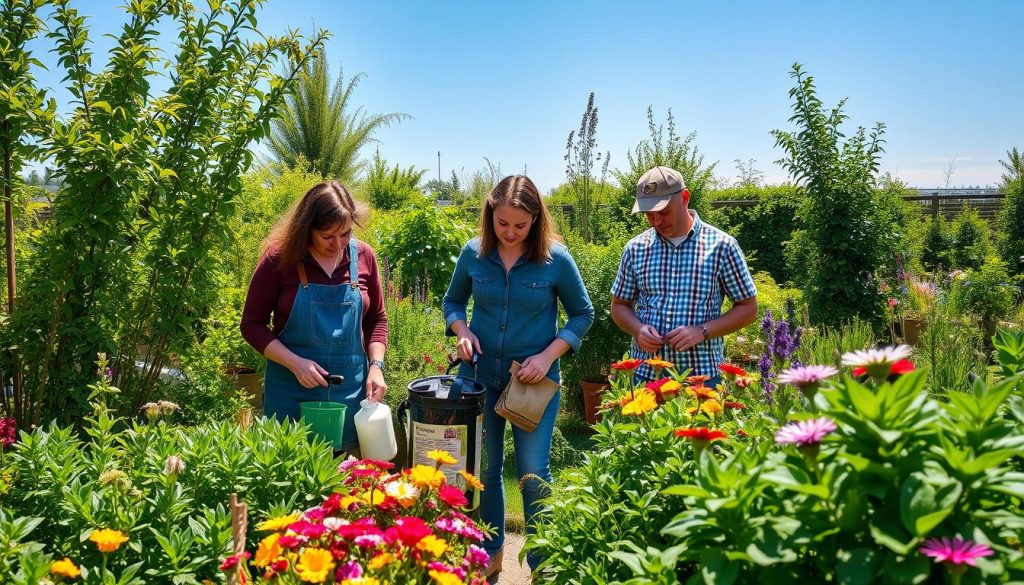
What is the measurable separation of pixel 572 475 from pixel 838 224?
5528 millimetres

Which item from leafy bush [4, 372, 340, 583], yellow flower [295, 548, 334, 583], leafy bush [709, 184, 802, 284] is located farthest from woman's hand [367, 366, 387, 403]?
leafy bush [709, 184, 802, 284]

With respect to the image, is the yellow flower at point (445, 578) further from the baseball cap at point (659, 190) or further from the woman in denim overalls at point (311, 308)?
the baseball cap at point (659, 190)

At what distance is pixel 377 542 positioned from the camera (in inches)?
47.0

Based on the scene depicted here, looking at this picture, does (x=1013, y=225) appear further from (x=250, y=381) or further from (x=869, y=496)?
(x=869, y=496)

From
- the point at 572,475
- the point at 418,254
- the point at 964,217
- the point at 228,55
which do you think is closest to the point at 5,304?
the point at 228,55

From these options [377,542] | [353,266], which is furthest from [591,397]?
[377,542]

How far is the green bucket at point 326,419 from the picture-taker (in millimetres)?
2139

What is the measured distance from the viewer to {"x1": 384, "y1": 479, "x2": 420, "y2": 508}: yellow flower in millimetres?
1418

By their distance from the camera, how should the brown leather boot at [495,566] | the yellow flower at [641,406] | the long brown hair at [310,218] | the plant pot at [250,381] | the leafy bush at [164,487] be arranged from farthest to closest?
the plant pot at [250,381]
the brown leather boot at [495,566]
the long brown hair at [310,218]
the yellow flower at [641,406]
the leafy bush at [164,487]

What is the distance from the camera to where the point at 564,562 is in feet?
4.80

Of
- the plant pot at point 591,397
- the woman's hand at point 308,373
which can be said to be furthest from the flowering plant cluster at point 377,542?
the plant pot at point 591,397

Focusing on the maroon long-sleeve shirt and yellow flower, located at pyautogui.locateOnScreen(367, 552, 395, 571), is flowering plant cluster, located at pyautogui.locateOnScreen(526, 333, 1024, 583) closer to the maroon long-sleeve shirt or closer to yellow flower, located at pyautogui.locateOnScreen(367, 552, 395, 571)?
yellow flower, located at pyautogui.locateOnScreen(367, 552, 395, 571)

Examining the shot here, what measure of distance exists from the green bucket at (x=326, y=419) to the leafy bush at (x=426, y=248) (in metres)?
4.97

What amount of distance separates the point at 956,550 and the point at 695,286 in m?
2.00
